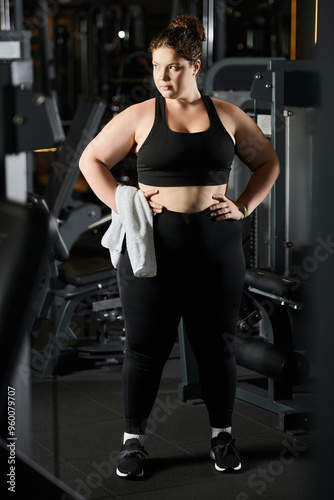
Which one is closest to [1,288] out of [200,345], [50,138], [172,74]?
[50,138]

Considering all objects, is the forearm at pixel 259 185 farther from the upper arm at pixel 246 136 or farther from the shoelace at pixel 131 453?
the shoelace at pixel 131 453

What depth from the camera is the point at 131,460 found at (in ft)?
7.99

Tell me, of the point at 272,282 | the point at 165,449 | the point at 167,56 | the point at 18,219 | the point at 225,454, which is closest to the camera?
the point at 18,219

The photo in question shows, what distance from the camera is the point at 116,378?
3.55 m

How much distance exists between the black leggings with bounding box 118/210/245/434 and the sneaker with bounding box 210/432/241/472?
0.31ft

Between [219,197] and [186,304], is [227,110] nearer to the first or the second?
[219,197]

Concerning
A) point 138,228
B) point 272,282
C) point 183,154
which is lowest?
point 272,282

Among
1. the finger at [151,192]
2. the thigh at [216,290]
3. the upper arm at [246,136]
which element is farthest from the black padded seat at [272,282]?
the finger at [151,192]

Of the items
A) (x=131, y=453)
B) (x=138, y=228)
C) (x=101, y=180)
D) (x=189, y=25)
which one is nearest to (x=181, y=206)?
(x=138, y=228)

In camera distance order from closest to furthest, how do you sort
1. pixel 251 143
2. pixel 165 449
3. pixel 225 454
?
pixel 251 143 → pixel 225 454 → pixel 165 449

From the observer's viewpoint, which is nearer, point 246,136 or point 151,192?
point 151,192

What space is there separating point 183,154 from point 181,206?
6.1 inches

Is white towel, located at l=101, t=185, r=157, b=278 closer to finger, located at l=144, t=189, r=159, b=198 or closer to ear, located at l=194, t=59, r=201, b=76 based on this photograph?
finger, located at l=144, t=189, r=159, b=198

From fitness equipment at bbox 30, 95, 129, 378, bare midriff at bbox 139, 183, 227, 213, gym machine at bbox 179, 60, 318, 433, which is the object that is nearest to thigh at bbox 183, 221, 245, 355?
bare midriff at bbox 139, 183, 227, 213
